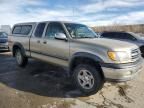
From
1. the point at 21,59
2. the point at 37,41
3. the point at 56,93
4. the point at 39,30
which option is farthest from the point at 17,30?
the point at 56,93

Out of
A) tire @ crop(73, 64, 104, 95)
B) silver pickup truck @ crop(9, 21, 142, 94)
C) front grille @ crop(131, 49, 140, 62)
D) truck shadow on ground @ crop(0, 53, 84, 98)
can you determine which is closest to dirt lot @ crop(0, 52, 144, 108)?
truck shadow on ground @ crop(0, 53, 84, 98)

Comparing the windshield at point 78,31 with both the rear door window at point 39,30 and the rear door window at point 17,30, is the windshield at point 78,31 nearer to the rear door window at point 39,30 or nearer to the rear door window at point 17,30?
→ the rear door window at point 39,30

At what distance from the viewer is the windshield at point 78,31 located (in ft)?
19.6

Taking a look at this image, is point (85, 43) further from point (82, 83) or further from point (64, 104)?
point (64, 104)

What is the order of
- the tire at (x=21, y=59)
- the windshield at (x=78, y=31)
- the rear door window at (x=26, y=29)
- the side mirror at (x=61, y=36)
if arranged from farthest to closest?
the tire at (x=21, y=59) → the rear door window at (x=26, y=29) → the windshield at (x=78, y=31) → the side mirror at (x=61, y=36)

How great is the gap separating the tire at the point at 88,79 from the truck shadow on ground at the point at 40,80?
8.1 inches

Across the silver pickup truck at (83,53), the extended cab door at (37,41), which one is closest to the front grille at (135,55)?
the silver pickup truck at (83,53)

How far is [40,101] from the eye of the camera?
4.84m

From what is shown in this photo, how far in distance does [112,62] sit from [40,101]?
1.92 metres

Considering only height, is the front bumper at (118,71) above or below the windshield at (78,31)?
below

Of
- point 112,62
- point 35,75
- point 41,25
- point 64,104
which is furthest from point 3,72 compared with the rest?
point 112,62

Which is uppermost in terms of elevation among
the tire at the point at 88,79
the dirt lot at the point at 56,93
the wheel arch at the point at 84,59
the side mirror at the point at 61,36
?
the side mirror at the point at 61,36

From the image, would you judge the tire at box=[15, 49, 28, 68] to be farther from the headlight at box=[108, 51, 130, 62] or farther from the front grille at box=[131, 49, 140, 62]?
the front grille at box=[131, 49, 140, 62]

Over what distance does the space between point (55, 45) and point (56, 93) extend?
4.75 feet
